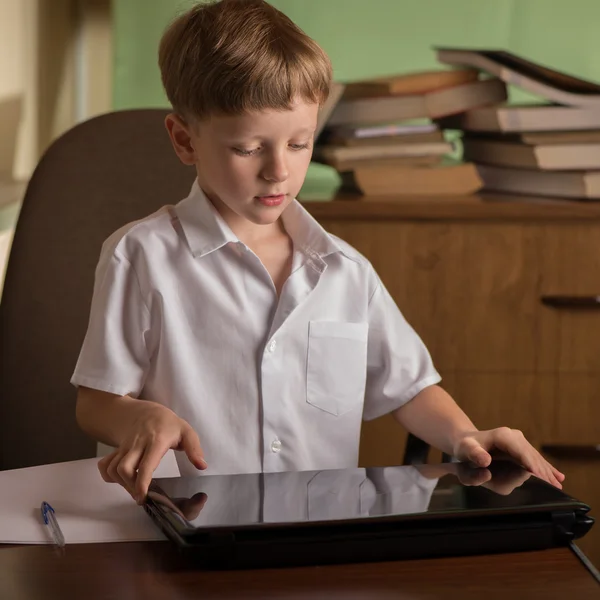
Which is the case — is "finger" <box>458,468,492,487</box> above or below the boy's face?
below

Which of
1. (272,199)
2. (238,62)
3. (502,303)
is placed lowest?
(502,303)

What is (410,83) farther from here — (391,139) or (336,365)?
(336,365)

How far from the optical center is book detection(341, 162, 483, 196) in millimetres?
2074

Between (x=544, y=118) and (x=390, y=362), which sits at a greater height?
(x=544, y=118)

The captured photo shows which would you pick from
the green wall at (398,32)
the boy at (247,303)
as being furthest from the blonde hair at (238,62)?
the green wall at (398,32)

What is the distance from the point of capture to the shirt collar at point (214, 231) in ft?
4.01

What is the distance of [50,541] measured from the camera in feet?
2.63

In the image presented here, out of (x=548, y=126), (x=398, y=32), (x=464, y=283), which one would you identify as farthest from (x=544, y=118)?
(x=398, y=32)

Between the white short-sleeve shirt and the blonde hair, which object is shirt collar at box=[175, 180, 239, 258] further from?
the blonde hair

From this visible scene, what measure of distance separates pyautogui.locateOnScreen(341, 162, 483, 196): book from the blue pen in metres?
1.32

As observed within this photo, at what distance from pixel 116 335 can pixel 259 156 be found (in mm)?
270

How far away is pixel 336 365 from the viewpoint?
126 centimetres

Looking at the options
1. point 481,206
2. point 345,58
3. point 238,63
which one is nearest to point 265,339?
point 238,63

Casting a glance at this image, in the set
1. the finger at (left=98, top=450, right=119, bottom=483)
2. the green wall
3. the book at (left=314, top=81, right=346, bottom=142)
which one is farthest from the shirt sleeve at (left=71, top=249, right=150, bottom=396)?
the green wall
